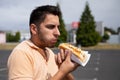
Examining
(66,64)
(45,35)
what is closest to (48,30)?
(45,35)

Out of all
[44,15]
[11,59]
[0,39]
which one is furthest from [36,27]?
[0,39]

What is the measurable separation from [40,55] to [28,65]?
0.67 feet

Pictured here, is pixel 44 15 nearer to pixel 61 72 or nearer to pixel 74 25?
pixel 61 72

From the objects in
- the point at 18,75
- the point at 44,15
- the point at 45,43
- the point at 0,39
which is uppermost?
the point at 44,15

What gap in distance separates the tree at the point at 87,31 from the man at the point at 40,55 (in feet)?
239

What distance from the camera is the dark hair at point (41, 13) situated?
10.9 ft

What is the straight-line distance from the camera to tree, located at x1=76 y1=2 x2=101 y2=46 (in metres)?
76.4

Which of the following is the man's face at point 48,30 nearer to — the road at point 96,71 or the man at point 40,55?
the man at point 40,55

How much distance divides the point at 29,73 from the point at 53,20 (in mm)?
468

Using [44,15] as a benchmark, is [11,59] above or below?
below

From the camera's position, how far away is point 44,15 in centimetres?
333

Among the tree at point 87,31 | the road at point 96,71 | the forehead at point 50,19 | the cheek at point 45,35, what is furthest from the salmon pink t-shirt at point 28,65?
the tree at point 87,31

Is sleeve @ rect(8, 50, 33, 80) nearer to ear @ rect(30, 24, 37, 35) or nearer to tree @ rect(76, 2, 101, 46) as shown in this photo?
ear @ rect(30, 24, 37, 35)

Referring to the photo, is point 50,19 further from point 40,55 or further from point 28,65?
point 28,65
